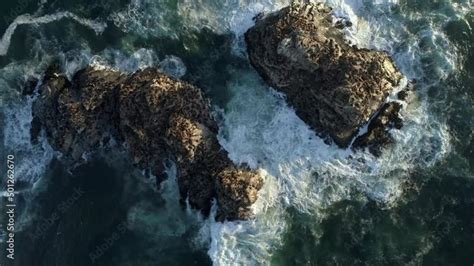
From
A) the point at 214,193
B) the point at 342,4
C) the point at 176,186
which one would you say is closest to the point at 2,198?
the point at 176,186

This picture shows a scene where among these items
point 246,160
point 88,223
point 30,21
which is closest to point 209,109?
point 246,160

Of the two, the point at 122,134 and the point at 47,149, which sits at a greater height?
the point at 122,134

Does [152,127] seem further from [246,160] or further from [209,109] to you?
[246,160]

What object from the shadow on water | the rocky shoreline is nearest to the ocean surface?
the shadow on water

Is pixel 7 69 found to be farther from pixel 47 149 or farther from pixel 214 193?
Answer: pixel 214 193

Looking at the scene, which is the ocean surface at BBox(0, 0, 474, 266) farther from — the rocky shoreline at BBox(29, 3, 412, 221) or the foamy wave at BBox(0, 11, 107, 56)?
the rocky shoreline at BBox(29, 3, 412, 221)

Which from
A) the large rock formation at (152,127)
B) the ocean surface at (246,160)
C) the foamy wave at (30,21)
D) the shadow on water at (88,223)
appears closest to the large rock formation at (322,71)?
the ocean surface at (246,160)
